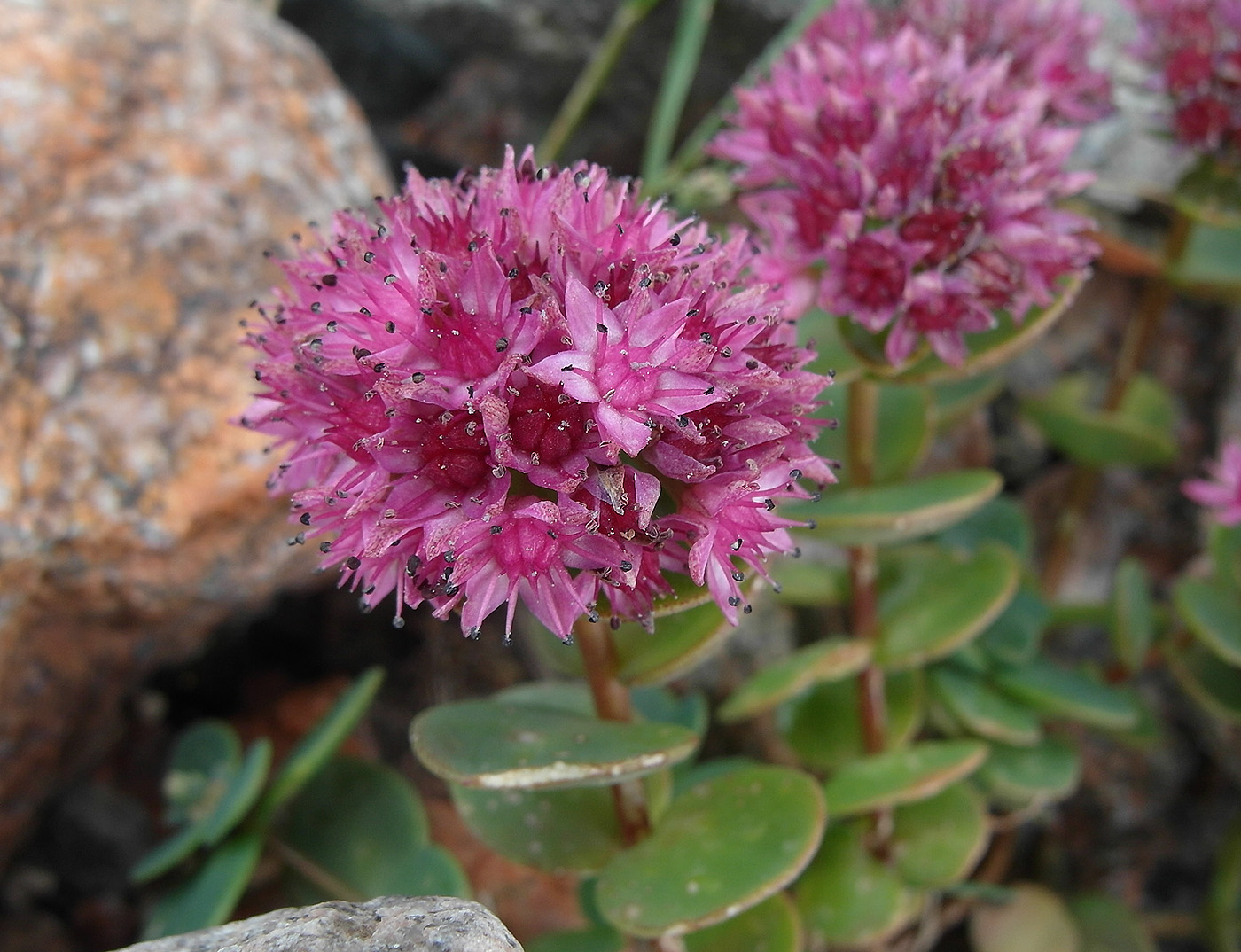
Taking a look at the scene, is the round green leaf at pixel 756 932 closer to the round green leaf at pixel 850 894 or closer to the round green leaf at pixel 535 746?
the round green leaf at pixel 850 894

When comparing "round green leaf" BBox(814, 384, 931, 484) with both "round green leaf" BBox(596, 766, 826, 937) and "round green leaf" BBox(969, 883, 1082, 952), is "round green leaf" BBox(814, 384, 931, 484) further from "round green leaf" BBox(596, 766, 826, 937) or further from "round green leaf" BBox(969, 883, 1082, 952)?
"round green leaf" BBox(969, 883, 1082, 952)

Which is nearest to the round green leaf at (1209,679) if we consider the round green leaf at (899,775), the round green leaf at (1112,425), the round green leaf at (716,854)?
the round green leaf at (1112,425)

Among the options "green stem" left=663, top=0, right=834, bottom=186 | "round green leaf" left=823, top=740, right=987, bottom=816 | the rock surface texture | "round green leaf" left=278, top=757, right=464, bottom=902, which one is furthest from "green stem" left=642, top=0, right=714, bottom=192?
"round green leaf" left=278, top=757, right=464, bottom=902

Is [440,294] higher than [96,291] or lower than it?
higher

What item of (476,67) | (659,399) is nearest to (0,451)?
(659,399)

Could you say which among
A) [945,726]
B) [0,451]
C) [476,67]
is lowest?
[945,726]

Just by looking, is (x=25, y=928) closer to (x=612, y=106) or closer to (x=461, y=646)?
(x=461, y=646)

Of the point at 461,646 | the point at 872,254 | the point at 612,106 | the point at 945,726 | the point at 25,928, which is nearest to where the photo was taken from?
the point at 872,254

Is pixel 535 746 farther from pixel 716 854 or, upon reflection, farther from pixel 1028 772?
pixel 1028 772
